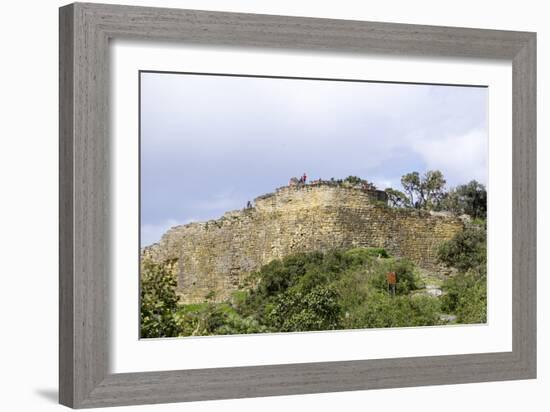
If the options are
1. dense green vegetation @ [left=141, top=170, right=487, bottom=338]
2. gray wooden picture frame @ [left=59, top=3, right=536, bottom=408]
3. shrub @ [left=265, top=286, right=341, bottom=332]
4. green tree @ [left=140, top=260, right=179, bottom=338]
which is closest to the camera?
gray wooden picture frame @ [left=59, top=3, right=536, bottom=408]

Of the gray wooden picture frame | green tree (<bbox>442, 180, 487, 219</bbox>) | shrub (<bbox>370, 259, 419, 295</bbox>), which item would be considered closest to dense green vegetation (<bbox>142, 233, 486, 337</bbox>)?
shrub (<bbox>370, 259, 419, 295</bbox>)

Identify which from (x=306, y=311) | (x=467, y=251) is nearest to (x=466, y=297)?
(x=467, y=251)

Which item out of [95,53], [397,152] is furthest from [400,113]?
[95,53]

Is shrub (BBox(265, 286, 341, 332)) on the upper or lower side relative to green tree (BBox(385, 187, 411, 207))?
lower

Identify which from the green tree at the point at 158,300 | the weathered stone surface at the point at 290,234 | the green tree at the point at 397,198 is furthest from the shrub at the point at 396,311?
the green tree at the point at 158,300

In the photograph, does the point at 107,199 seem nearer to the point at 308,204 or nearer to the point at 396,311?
the point at 308,204

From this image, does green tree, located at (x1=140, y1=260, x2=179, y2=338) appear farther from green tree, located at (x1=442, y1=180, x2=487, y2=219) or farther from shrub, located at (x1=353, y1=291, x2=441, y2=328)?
green tree, located at (x1=442, y1=180, x2=487, y2=219)

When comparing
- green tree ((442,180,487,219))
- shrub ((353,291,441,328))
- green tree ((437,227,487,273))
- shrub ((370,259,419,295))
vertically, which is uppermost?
green tree ((442,180,487,219))

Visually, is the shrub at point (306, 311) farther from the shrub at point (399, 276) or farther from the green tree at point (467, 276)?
the green tree at point (467, 276)
